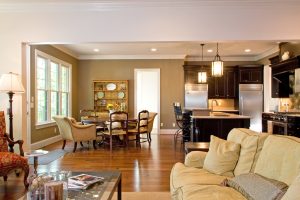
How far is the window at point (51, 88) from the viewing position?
23.0ft

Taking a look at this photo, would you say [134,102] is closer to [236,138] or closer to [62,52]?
[62,52]

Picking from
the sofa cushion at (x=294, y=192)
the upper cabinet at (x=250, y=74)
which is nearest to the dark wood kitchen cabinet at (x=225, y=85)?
the upper cabinet at (x=250, y=74)

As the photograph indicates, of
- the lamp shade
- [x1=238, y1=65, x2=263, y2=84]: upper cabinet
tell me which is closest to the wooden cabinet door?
[x1=238, y1=65, x2=263, y2=84]: upper cabinet

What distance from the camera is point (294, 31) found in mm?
4348

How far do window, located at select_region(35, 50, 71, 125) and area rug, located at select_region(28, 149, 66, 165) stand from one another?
40.2 inches

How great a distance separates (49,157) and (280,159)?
4821 millimetres

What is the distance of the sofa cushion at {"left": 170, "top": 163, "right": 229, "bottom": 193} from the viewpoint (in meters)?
2.52

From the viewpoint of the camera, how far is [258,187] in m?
2.03

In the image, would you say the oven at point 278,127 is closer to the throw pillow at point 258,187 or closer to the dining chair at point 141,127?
the dining chair at point 141,127

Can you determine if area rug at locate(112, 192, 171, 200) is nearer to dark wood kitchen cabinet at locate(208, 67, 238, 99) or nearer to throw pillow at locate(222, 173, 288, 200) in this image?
throw pillow at locate(222, 173, 288, 200)

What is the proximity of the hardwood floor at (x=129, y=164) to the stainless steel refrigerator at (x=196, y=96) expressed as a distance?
2469 mm

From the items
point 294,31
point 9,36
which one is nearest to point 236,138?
point 294,31

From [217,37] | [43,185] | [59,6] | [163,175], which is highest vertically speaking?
[59,6]

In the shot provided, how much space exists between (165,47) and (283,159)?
6.54 m
